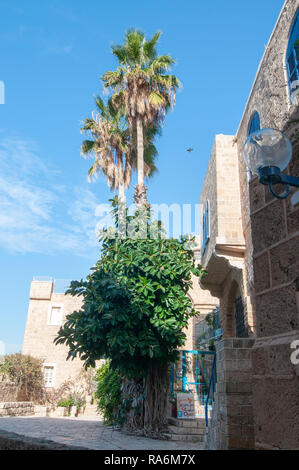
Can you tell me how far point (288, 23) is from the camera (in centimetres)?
769

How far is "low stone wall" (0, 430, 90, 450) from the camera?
4.36 meters

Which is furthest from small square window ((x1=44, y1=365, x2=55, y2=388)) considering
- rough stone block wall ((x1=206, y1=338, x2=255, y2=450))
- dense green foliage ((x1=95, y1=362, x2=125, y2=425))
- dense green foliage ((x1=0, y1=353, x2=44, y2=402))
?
rough stone block wall ((x1=206, y1=338, x2=255, y2=450))

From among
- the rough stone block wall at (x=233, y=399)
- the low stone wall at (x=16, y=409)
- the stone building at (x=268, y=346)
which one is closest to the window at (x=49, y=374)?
the low stone wall at (x=16, y=409)

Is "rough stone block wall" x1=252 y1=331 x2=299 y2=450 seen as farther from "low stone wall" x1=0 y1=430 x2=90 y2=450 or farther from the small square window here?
the small square window

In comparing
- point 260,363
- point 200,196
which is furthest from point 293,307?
point 200,196

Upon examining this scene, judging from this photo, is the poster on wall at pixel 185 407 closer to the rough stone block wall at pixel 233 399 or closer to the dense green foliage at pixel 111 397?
the dense green foliage at pixel 111 397

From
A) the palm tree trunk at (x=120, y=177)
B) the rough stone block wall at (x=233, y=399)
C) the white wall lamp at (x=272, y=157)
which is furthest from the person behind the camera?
the palm tree trunk at (x=120, y=177)

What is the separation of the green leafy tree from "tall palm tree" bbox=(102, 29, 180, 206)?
501cm

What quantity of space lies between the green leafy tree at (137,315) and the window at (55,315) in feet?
47.0

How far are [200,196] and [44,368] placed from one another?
46.0ft

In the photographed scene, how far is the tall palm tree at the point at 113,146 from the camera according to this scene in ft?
50.8

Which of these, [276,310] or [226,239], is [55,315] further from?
[276,310]

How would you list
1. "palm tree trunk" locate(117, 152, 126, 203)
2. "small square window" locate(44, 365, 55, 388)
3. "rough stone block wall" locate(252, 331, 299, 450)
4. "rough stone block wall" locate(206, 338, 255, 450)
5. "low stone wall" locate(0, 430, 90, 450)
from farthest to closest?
"small square window" locate(44, 365, 55, 388), "palm tree trunk" locate(117, 152, 126, 203), "rough stone block wall" locate(206, 338, 255, 450), "low stone wall" locate(0, 430, 90, 450), "rough stone block wall" locate(252, 331, 299, 450)
